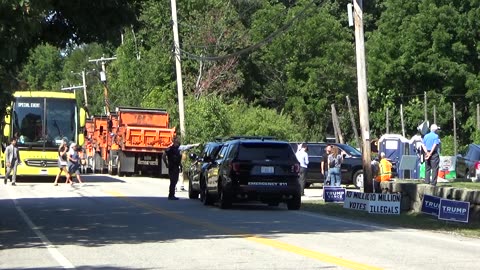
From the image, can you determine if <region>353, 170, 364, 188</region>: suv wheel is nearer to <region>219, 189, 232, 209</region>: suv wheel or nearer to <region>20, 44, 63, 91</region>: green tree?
<region>219, 189, 232, 209</region>: suv wheel

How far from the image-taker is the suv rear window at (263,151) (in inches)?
977

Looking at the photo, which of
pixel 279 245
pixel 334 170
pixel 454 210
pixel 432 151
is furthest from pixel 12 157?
pixel 279 245

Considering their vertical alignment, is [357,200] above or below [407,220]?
above

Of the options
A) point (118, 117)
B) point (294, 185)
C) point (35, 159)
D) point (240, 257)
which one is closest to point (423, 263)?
point (240, 257)

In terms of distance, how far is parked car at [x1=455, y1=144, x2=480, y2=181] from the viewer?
3559cm

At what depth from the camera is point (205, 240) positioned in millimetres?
16719

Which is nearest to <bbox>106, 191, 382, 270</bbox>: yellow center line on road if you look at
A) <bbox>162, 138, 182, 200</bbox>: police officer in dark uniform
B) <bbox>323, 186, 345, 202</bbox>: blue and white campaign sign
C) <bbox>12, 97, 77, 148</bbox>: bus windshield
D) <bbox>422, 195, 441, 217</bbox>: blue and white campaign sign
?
<bbox>162, 138, 182, 200</bbox>: police officer in dark uniform

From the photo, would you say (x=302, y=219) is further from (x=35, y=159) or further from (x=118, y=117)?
(x=118, y=117)

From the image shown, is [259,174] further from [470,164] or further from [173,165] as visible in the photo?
[470,164]

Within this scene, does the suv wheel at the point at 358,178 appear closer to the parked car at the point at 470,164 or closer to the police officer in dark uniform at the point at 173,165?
the parked car at the point at 470,164

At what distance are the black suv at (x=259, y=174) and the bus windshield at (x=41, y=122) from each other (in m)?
15.6

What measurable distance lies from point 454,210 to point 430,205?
1.56 meters

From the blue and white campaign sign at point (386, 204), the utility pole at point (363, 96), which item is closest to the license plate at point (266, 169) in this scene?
the blue and white campaign sign at point (386, 204)

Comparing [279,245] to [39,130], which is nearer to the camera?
[279,245]
